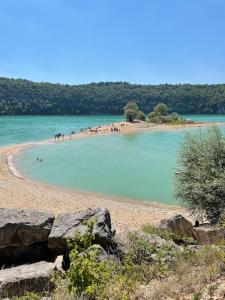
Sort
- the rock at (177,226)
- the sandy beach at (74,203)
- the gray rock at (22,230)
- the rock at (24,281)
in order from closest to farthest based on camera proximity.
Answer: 1. the rock at (24,281)
2. the gray rock at (22,230)
3. the rock at (177,226)
4. the sandy beach at (74,203)

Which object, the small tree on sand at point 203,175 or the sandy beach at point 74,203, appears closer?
the small tree on sand at point 203,175

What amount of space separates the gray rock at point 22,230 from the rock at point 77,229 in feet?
0.90

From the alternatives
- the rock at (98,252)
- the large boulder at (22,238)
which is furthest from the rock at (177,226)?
the rock at (98,252)

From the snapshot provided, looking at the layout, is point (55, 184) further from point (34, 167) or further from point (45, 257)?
point (45, 257)

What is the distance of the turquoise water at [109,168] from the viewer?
117ft

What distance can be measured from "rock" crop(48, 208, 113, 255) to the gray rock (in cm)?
27

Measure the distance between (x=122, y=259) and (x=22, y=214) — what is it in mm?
2985

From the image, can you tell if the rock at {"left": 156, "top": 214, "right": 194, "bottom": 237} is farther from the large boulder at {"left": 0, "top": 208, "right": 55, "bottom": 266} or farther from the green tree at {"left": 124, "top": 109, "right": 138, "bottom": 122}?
the green tree at {"left": 124, "top": 109, "right": 138, "bottom": 122}

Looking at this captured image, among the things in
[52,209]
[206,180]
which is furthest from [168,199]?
[206,180]

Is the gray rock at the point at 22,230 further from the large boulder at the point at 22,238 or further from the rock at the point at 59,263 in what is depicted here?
the rock at the point at 59,263

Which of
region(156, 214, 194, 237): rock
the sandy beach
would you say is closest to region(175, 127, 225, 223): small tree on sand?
region(156, 214, 194, 237): rock

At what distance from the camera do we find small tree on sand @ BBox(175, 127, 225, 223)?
1612cm

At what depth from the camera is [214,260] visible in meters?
8.12

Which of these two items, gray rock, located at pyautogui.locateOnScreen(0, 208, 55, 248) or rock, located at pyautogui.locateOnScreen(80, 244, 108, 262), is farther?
gray rock, located at pyautogui.locateOnScreen(0, 208, 55, 248)
